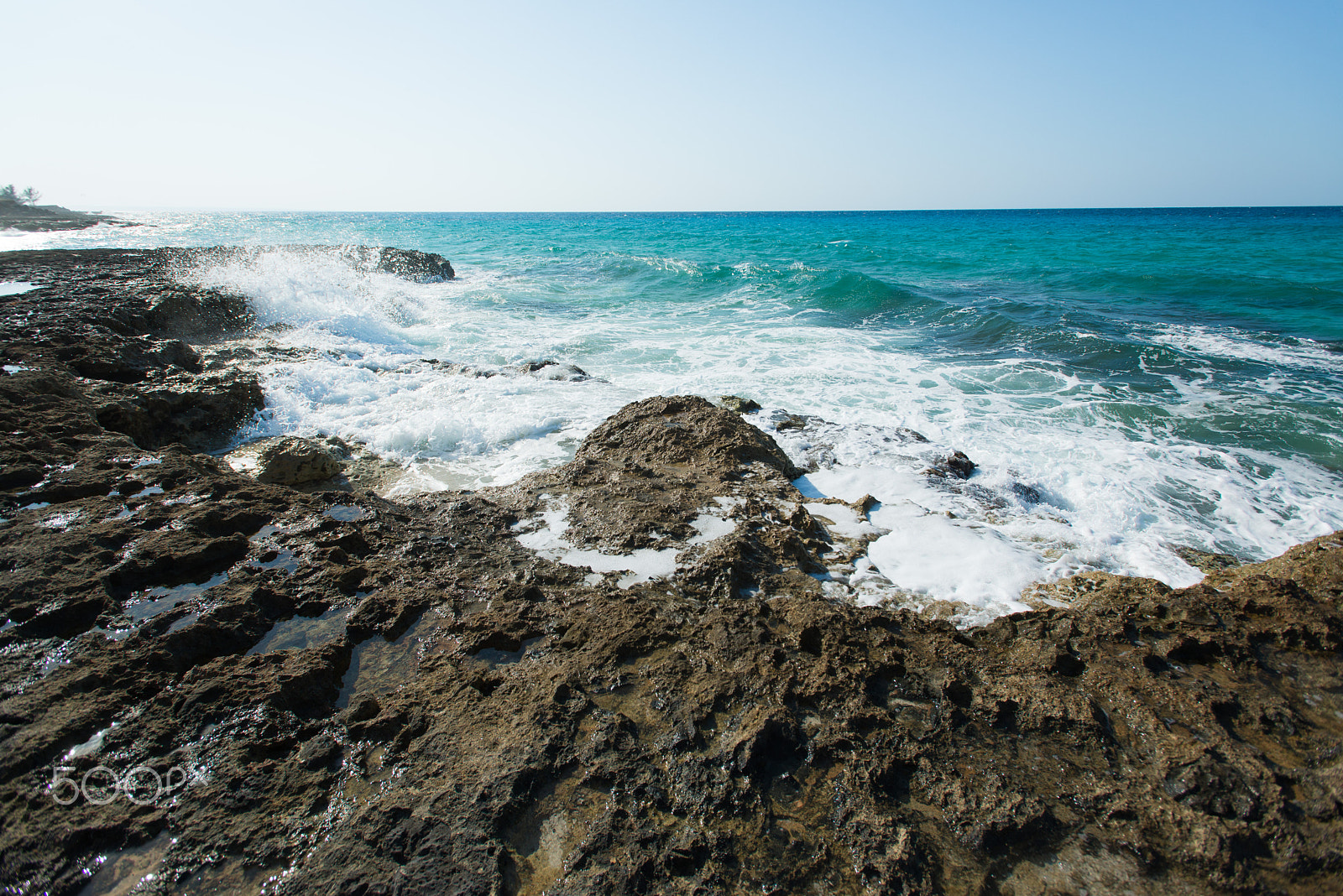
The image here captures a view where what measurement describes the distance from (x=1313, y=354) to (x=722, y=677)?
1279cm

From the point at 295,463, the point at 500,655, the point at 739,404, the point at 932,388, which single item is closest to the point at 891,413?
the point at 932,388

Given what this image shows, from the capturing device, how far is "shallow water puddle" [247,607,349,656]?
2326 millimetres

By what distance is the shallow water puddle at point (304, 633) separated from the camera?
233 cm

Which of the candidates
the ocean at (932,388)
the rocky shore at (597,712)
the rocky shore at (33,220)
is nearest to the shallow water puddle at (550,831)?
the rocky shore at (597,712)

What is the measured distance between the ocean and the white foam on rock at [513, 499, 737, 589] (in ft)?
2.54

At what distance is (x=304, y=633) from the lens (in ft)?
7.86

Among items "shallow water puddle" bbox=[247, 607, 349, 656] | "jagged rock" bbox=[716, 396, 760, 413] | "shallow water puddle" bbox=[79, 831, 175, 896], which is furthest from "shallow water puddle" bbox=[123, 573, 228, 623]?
"jagged rock" bbox=[716, 396, 760, 413]

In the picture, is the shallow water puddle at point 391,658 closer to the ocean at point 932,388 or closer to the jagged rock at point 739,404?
the ocean at point 932,388

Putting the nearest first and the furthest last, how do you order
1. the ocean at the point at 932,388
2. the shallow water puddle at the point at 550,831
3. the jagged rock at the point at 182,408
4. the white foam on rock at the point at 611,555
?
1. the shallow water puddle at the point at 550,831
2. the white foam on rock at the point at 611,555
3. the ocean at the point at 932,388
4. the jagged rock at the point at 182,408

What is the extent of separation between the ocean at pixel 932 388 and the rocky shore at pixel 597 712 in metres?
0.73

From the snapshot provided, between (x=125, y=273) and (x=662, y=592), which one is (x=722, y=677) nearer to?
(x=662, y=592)

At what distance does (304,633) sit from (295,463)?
9.50ft

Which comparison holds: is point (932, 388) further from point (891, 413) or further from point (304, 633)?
point (304, 633)

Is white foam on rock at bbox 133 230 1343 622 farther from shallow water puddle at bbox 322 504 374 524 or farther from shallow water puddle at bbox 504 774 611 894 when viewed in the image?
shallow water puddle at bbox 504 774 611 894
